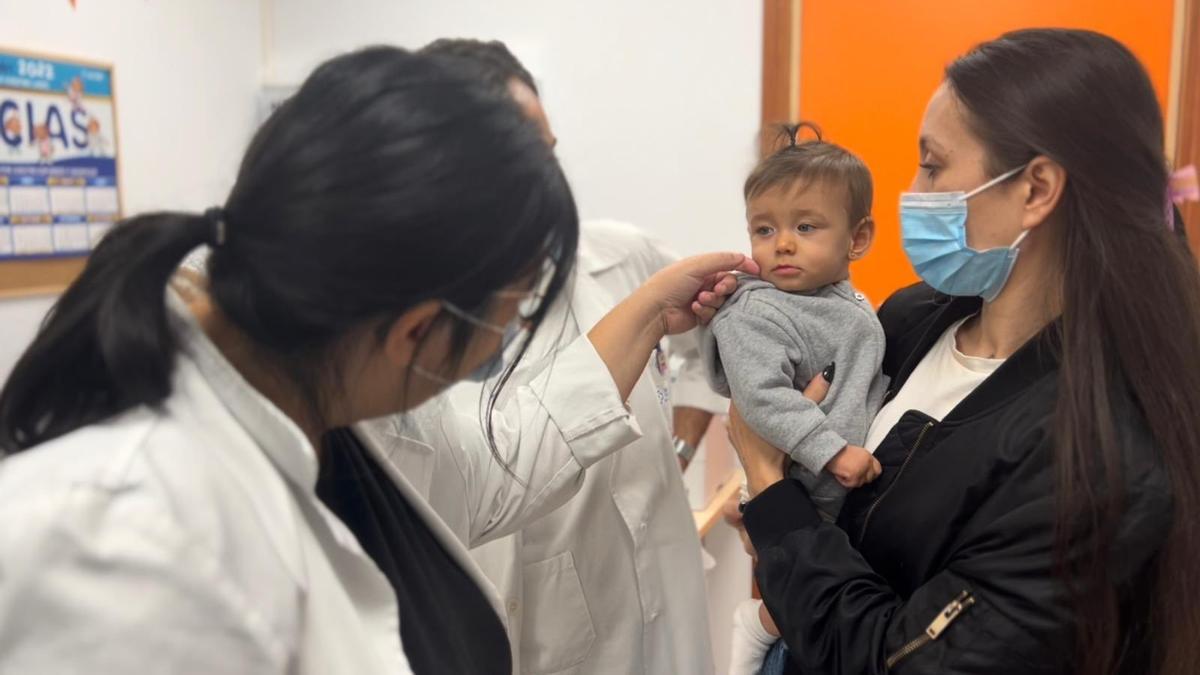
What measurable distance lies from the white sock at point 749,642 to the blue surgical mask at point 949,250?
2.10 ft

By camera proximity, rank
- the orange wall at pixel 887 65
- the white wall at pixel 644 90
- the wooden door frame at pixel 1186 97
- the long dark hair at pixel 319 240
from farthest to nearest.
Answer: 1. the white wall at pixel 644 90
2. the orange wall at pixel 887 65
3. the wooden door frame at pixel 1186 97
4. the long dark hair at pixel 319 240

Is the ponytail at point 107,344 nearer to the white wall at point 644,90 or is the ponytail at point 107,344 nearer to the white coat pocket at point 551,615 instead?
the white coat pocket at point 551,615

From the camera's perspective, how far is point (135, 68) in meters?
2.37

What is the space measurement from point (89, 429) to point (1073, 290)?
3.35ft

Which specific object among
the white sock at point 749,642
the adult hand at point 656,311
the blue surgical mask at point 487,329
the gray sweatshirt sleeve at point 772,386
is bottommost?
the white sock at point 749,642

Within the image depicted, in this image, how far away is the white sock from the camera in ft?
4.92

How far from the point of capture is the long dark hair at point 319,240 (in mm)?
710

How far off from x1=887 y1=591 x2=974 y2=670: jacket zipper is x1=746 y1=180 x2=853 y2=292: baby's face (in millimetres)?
572

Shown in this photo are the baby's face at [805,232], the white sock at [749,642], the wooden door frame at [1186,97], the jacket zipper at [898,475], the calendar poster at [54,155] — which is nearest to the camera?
the jacket zipper at [898,475]

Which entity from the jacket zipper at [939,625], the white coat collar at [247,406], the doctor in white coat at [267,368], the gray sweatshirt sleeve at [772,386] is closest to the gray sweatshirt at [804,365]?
the gray sweatshirt sleeve at [772,386]

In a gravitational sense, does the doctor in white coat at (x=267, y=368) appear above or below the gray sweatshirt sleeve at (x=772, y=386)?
above

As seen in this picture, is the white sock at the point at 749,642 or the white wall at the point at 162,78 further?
the white wall at the point at 162,78

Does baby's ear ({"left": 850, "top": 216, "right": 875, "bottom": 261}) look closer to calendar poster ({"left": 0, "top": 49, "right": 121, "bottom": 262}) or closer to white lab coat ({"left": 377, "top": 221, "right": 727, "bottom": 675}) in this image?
white lab coat ({"left": 377, "top": 221, "right": 727, "bottom": 675})

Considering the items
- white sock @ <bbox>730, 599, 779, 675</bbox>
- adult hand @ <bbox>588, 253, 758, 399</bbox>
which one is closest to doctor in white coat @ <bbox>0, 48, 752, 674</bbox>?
adult hand @ <bbox>588, 253, 758, 399</bbox>
